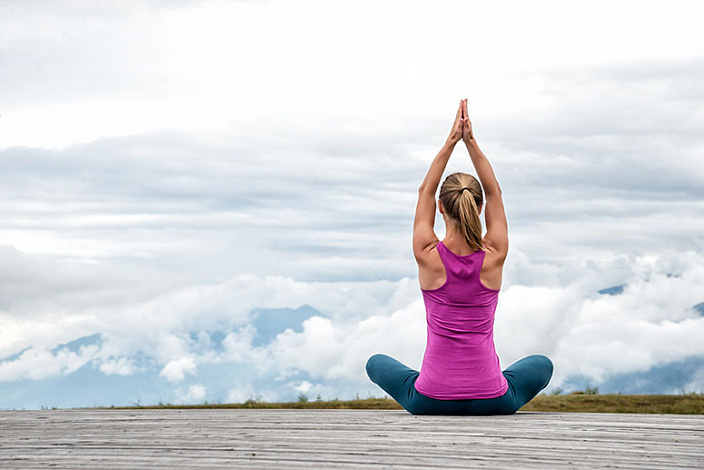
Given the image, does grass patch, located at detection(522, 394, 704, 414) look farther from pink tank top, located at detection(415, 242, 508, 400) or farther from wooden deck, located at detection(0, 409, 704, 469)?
pink tank top, located at detection(415, 242, 508, 400)

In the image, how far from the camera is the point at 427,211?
7027mm

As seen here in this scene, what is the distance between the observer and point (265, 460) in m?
5.50

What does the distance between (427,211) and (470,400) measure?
73.5 inches

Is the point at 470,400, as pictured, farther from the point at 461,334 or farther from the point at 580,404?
the point at 580,404

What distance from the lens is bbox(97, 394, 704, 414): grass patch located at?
1061 centimetres

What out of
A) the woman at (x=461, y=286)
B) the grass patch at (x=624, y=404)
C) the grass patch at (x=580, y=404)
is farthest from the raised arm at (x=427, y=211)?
the grass patch at (x=624, y=404)

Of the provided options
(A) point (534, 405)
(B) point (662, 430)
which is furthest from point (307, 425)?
(A) point (534, 405)

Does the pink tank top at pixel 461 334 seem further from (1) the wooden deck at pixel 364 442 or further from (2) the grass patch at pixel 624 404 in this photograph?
(2) the grass patch at pixel 624 404

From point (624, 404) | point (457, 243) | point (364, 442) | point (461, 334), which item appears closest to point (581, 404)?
point (624, 404)

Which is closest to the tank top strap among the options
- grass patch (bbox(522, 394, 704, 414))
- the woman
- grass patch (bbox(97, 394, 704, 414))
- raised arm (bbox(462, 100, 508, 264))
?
the woman

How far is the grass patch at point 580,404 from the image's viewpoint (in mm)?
10609

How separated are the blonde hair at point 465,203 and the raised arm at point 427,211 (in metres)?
0.16

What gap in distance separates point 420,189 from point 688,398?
6629 millimetres

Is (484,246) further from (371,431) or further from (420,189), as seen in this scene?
(371,431)
